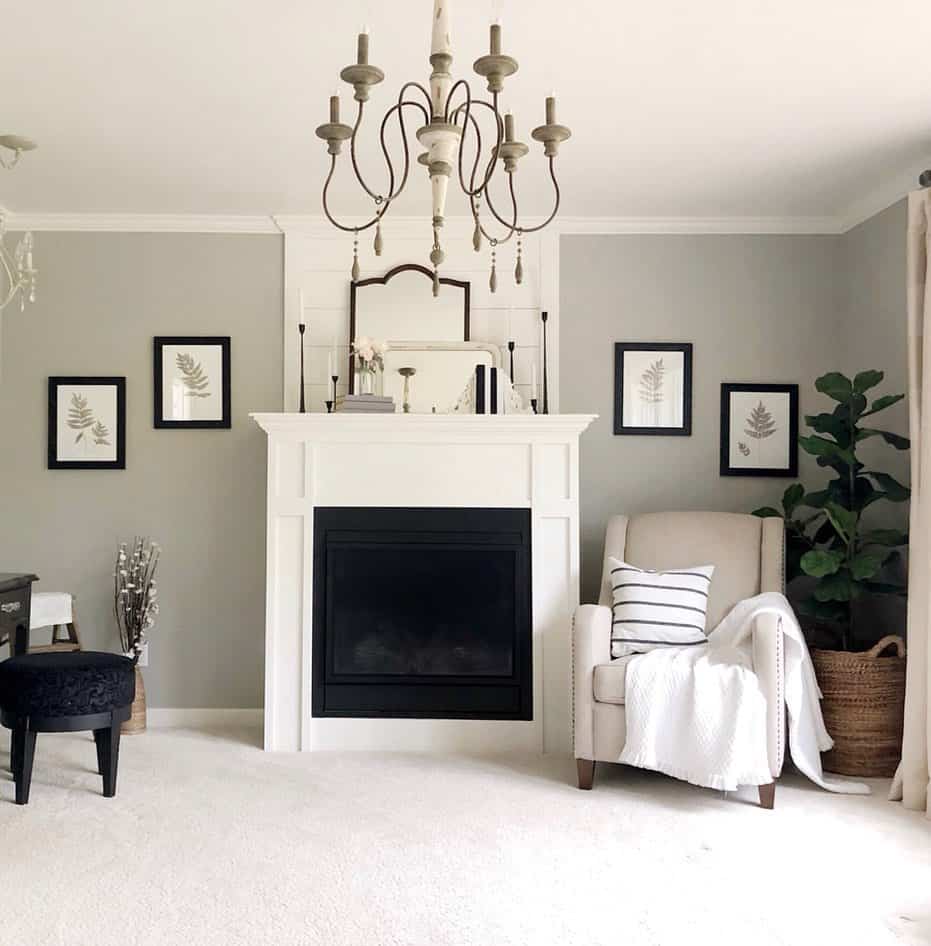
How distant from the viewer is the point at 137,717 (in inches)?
183

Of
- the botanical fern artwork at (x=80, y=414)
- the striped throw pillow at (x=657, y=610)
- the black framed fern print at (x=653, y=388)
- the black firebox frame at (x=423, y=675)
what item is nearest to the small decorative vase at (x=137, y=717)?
the black firebox frame at (x=423, y=675)

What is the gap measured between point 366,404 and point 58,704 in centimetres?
179

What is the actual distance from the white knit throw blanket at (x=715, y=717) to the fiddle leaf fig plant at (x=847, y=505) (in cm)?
39

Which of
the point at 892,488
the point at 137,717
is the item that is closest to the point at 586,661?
the point at 892,488

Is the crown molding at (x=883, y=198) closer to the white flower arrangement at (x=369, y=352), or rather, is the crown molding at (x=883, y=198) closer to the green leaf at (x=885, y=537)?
the green leaf at (x=885, y=537)

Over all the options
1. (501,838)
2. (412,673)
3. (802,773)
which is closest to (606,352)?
(412,673)

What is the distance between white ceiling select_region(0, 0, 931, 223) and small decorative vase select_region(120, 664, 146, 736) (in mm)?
2246

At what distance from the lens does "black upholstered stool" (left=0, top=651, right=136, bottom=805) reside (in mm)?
3525

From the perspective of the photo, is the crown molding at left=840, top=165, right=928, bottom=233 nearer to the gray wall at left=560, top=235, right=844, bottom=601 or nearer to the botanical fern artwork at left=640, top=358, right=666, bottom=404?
the gray wall at left=560, top=235, right=844, bottom=601

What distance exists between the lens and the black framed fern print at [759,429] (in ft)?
16.0

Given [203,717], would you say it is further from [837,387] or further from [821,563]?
[837,387]

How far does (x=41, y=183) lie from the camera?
4.39 metres

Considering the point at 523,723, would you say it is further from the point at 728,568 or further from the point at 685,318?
the point at 685,318

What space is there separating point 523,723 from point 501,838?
1.18 m
